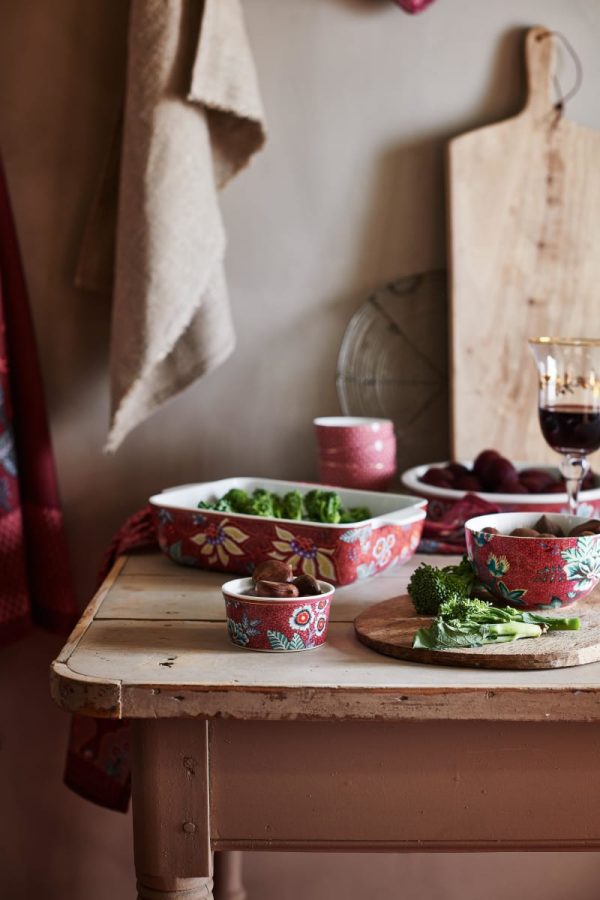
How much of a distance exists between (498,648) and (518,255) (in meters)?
0.79

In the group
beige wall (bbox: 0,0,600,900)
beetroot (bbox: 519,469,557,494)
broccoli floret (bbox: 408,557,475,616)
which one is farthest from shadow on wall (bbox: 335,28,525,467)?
broccoli floret (bbox: 408,557,475,616)

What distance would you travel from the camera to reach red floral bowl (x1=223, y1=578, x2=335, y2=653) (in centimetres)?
75

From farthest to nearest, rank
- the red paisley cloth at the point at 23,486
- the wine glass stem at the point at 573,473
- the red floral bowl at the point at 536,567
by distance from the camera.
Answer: the red paisley cloth at the point at 23,486
the wine glass stem at the point at 573,473
the red floral bowl at the point at 536,567

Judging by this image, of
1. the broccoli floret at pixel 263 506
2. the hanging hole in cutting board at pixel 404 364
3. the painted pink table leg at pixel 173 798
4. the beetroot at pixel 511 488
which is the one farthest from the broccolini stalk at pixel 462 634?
the hanging hole in cutting board at pixel 404 364

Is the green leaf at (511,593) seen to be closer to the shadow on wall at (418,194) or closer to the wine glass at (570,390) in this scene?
the wine glass at (570,390)

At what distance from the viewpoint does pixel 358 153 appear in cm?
140

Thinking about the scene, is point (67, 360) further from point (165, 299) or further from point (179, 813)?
point (179, 813)

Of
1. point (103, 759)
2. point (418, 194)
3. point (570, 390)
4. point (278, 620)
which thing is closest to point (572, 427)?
point (570, 390)

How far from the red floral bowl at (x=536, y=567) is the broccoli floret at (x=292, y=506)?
0.23m

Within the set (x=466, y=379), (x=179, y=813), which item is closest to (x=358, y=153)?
(x=466, y=379)

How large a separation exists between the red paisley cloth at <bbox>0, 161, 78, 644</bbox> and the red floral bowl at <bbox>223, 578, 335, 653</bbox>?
2.13 feet

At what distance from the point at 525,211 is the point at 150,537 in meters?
0.69

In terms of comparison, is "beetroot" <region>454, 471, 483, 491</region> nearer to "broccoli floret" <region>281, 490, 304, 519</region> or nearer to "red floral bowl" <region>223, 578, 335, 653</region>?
"broccoli floret" <region>281, 490, 304, 519</region>

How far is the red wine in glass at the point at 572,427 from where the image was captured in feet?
3.31
